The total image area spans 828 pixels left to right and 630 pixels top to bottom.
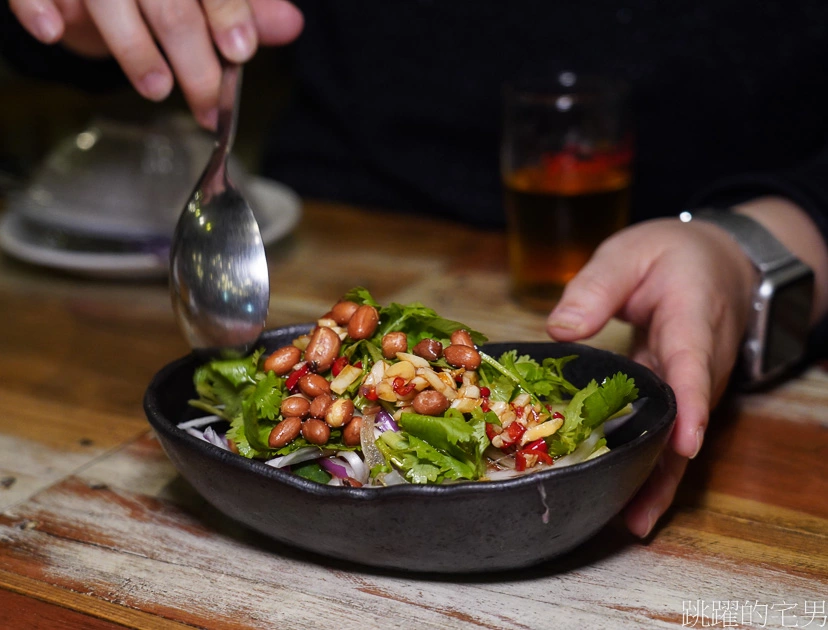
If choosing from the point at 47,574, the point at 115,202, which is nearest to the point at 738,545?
the point at 47,574

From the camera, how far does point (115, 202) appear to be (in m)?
1.91

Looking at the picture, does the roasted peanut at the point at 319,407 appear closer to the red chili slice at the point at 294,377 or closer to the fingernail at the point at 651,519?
the red chili slice at the point at 294,377

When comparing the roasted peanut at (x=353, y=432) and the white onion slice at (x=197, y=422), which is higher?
the roasted peanut at (x=353, y=432)

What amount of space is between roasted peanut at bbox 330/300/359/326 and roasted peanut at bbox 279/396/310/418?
131 millimetres

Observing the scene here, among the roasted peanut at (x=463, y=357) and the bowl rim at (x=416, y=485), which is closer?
the bowl rim at (x=416, y=485)

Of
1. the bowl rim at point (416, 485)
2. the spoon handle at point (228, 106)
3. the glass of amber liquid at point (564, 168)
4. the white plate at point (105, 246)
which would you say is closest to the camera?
the bowl rim at point (416, 485)

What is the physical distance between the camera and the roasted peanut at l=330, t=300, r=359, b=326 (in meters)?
1.01

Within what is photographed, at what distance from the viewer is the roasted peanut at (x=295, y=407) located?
904 mm

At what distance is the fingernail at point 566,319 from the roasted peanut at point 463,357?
17 centimetres

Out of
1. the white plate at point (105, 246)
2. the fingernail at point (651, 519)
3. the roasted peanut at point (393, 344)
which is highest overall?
the roasted peanut at point (393, 344)

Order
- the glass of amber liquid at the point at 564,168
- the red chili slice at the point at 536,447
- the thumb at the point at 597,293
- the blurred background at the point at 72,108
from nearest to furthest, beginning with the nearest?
the red chili slice at the point at 536,447, the thumb at the point at 597,293, the glass of amber liquid at the point at 564,168, the blurred background at the point at 72,108

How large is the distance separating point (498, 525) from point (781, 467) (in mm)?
490

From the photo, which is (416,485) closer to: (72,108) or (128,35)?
(128,35)

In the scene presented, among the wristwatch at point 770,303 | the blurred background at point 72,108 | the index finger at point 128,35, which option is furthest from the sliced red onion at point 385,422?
the blurred background at point 72,108
